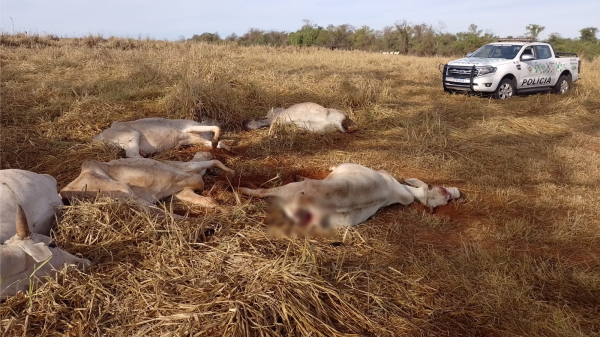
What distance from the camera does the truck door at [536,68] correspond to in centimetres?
1227

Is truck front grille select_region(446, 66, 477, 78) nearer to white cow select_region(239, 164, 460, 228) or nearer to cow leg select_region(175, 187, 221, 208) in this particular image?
white cow select_region(239, 164, 460, 228)

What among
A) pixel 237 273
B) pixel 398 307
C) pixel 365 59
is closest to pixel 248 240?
pixel 237 273

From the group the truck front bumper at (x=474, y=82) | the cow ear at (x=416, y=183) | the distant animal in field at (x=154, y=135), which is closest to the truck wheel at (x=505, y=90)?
the truck front bumper at (x=474, y=82)

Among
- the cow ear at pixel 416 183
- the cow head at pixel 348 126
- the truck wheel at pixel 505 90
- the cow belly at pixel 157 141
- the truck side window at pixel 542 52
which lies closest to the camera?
the cow ear at pixel 416 183

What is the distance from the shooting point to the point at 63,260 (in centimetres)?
314

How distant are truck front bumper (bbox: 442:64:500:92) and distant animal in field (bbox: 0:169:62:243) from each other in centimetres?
1041

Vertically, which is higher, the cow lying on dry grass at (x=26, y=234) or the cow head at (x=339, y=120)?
the cow head at (x=339, y=120)

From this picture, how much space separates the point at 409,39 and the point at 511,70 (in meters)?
23.3

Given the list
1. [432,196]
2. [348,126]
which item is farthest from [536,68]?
[432,196]

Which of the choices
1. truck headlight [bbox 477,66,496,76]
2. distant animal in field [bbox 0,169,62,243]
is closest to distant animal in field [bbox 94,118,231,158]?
distant animal in field [bbox 0,169,62,243]

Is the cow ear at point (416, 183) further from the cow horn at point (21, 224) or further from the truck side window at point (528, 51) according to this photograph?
the truck side window at point (528, 51)

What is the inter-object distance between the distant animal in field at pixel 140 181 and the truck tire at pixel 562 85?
11968mm

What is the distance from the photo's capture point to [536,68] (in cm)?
1249

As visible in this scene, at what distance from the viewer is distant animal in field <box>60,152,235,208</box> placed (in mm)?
4109
